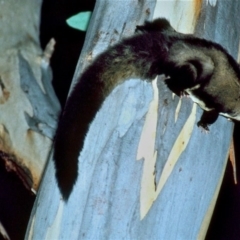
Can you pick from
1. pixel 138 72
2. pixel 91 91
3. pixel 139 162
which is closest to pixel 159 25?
pixel 138 72

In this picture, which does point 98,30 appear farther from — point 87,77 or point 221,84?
point 221,84

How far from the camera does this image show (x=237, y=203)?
232 cm

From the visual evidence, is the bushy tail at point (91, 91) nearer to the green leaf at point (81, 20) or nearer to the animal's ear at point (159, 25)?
the animal's ear at point (159, 25)

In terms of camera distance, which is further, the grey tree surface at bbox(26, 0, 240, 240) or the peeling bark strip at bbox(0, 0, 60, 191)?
the peeling bark strip at bbox(0, 0, 60, 191)

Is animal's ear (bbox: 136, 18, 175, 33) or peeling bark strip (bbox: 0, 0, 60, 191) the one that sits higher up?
animal's ear (bbox: 136, 18, 175, 33)

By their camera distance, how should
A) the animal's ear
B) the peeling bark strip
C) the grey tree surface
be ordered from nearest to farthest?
the grey tree surface → the animal's ear → the peeling bark strip

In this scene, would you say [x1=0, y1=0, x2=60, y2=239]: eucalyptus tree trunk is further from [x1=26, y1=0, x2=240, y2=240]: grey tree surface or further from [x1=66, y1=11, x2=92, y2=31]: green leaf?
[x1=26, y1=0, x2=240, y2=240]: grey tree surface

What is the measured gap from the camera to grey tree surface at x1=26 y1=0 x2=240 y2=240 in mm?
1250

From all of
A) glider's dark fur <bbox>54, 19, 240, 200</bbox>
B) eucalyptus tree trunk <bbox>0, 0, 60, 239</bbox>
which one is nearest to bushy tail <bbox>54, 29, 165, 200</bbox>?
glider's dark fur <bbox>54, 19, 240, 200</bbox>

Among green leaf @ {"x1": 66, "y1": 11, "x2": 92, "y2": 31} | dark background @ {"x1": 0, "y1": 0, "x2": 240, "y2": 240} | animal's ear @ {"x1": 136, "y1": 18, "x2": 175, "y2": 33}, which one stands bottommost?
dark background @ {"x1": 0, "y1": 0, "x2": 240, "y2": 240}

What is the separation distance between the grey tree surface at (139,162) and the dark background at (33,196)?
0.84 meters

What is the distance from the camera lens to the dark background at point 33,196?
2.28 meters

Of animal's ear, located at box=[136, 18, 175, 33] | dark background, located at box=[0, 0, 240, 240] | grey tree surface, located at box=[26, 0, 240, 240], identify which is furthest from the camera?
dark background, located at box=[0, 0, 240, 240]

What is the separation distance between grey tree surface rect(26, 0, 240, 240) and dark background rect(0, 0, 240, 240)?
843 mm
